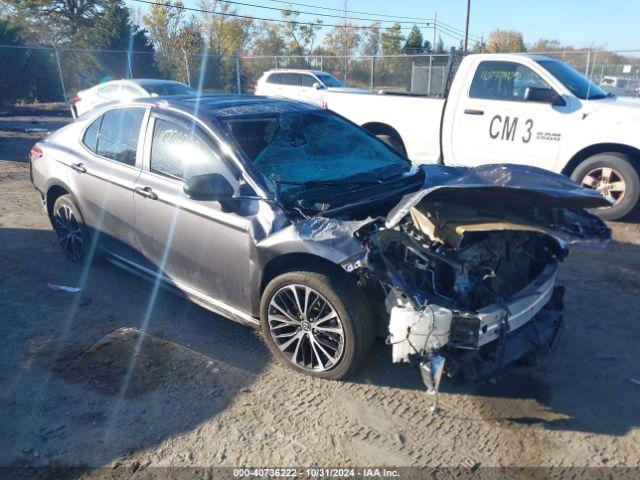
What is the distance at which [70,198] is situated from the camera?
16.4 feet

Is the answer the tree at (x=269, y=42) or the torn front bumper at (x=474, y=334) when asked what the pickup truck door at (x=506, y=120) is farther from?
the tree at (x=269, y=42)

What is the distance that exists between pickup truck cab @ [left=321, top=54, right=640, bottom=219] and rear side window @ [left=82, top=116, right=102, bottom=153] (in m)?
4.55

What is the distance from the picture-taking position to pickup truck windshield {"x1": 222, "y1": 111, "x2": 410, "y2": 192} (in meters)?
3.74

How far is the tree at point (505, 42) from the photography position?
4094cm

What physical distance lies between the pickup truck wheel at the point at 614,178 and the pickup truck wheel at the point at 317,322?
184 inches

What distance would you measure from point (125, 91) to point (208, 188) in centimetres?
1208

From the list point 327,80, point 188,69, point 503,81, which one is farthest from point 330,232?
point 188,69

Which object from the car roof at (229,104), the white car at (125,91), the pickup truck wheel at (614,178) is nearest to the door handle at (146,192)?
the car roof at (229,104)

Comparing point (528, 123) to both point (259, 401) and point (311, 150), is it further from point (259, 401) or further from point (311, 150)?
point (259, 401)

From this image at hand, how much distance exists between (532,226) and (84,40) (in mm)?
34468

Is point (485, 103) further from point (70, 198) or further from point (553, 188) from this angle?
point (70, 198)

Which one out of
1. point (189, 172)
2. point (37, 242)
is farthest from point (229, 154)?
point (37, 242)

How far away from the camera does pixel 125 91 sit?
13.9 m

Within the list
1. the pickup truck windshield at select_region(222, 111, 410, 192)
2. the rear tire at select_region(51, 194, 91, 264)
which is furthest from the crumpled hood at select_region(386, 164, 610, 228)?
the rear tire at select_region(51, 194, 91, 264)
